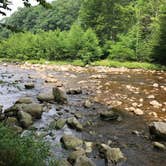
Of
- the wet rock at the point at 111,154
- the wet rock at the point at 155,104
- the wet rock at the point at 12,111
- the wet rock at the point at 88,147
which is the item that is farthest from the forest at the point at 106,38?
the wet rock at the point at 111,154

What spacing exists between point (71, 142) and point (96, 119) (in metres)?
3.14

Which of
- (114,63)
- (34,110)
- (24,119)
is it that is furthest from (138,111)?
(114,63)

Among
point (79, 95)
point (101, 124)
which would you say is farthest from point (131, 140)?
point (79, 95)

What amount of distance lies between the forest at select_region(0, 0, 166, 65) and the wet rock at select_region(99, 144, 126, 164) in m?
21.2

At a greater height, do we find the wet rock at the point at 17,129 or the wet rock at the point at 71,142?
the wet rock at the point at 17,129

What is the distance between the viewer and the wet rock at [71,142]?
32.4 feet

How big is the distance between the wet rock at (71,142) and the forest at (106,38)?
20.8 m

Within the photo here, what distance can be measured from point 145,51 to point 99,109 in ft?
59.3

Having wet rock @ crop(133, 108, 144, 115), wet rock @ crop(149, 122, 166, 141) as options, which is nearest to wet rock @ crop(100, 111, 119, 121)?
wet rock @ crop(133, 108, 144, 115)

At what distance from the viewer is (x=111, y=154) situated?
364 inches

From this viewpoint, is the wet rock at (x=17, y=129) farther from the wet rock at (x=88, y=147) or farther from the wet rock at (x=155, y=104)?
the wet rock at (x=155, y=104)

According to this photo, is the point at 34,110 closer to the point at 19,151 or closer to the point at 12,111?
the point at 12,111

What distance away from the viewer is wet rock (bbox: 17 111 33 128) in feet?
37.6

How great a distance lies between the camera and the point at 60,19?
65562 mm
